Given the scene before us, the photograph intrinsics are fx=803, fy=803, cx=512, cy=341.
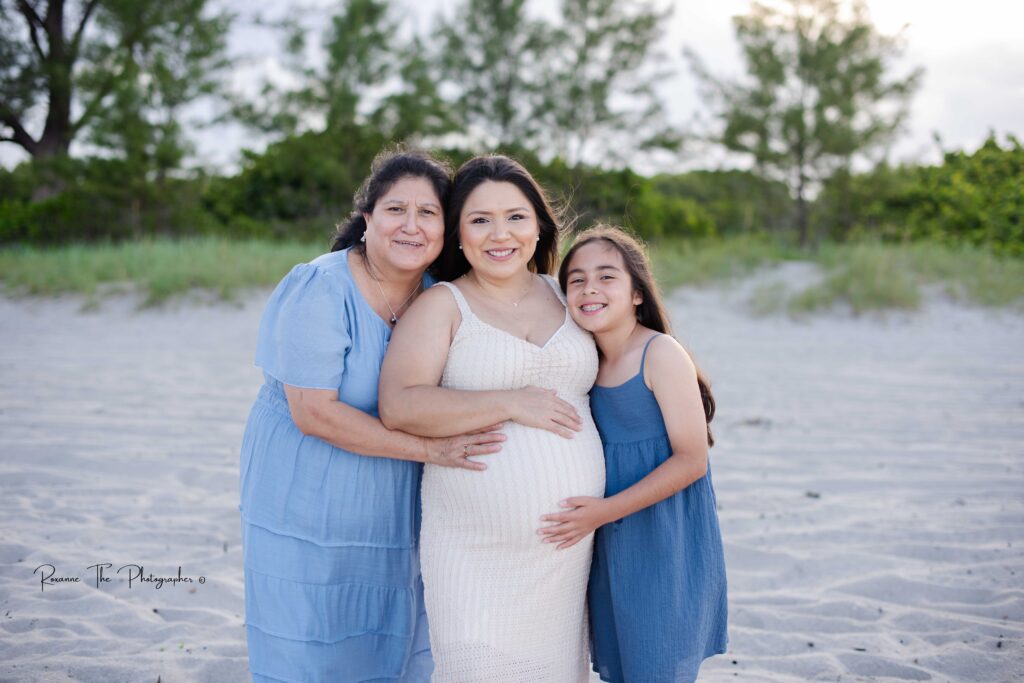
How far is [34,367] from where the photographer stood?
8.47 meters

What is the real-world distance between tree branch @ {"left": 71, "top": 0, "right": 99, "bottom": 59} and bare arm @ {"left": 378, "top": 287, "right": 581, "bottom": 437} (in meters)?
19.5

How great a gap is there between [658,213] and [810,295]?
27.4ft

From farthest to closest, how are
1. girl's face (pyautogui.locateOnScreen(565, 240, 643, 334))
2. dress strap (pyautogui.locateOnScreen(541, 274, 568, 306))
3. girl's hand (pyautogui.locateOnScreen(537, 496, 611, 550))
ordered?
1. dress strap (pyautogui.locateOnScreen(541, 274, 568, 306))
2. girl's face (pyautogui.locateOnScreen(565, 240, 643, 334))
3. girl's hand (pyautogui.locateOnScreen(537, 496, 611, 550))

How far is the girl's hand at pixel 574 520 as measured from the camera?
2475mm

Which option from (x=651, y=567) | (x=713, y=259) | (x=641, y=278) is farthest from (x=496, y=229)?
(x=713, y=259)

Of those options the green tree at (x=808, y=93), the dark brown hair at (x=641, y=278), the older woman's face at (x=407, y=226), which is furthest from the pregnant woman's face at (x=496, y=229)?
the green tree at (x=808, y=93)

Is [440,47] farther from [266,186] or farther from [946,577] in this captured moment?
[946,577]

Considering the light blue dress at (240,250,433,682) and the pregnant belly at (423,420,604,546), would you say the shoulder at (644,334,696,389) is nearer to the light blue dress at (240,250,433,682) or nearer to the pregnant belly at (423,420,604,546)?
the pregnant belly at (423,420,604,546)

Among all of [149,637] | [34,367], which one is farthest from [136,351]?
[149,637]

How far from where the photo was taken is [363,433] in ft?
8.34

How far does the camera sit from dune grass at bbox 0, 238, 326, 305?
11.3m

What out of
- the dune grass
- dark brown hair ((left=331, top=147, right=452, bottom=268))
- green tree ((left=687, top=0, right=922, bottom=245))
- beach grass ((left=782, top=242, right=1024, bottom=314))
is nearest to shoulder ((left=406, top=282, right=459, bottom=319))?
dark brown hair ((left=331, top=147, right=452, bottom=268))

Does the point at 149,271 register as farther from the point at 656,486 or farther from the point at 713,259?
the point at 656,486

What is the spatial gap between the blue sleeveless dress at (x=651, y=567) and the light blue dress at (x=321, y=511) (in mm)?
698
